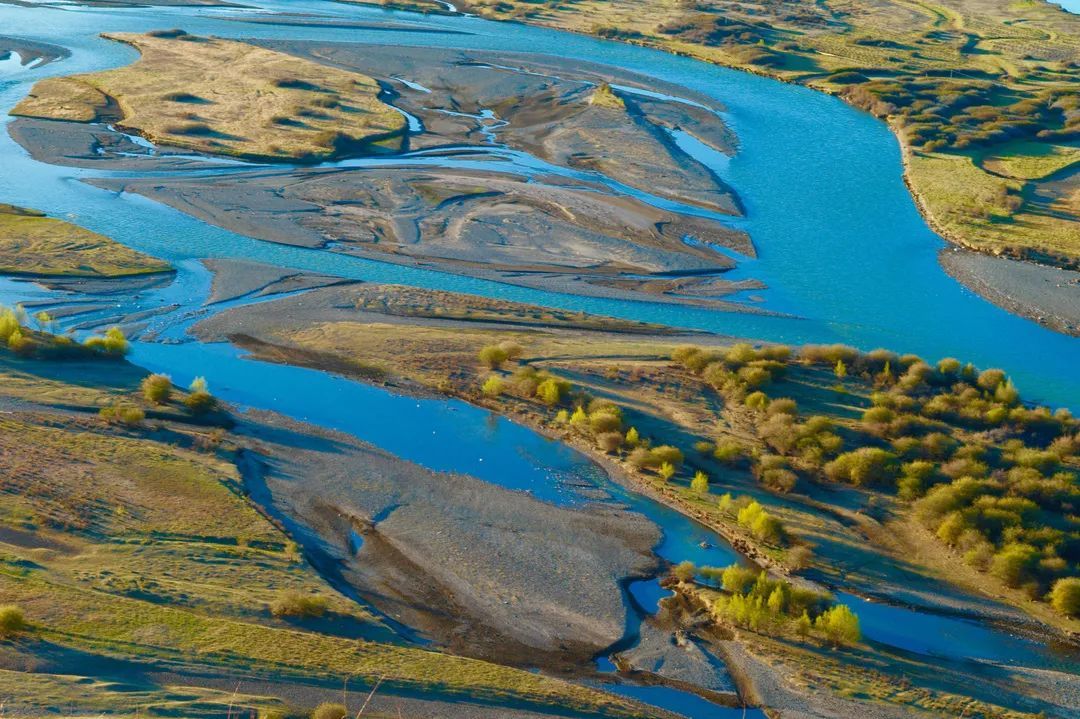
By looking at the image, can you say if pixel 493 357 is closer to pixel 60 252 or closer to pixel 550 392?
pixel 550 392

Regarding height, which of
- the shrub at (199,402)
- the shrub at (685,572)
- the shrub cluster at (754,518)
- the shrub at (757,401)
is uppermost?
the shrub at (757,401)

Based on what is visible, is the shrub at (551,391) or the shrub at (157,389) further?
the shrub at (551,391)

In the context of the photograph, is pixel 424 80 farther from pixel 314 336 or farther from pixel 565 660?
pixel 565 660

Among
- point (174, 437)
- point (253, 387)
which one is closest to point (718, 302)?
point (253, 387)

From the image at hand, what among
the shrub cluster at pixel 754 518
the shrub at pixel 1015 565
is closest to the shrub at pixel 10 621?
the shrub cluster at pixel 754 518

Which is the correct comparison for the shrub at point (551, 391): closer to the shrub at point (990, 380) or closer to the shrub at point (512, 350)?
the shrub at point (512, 350)

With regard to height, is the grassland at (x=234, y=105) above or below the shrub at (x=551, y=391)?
above
